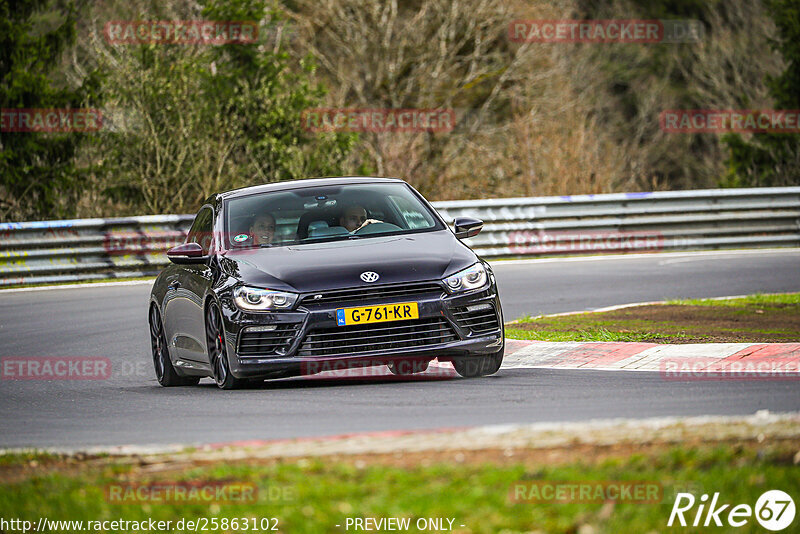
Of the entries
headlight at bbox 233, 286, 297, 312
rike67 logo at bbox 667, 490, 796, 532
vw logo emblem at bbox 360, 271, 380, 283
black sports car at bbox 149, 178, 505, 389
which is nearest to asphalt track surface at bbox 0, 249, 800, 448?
black sports car at bbox 149, 178, 505, 389

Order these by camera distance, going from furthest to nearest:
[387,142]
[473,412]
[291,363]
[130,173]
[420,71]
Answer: [420,71] → [387,142] → [130,173] → [291,363] → [473,412]

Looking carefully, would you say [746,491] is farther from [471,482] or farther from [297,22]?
[297,22]

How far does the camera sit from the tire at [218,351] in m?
9.86

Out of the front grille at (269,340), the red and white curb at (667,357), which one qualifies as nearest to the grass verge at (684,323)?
the red and white curb at (667,357)

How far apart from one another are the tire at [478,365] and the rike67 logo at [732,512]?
16.1 ft

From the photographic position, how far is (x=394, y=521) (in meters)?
5.09

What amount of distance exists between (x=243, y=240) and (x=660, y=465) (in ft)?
18.2

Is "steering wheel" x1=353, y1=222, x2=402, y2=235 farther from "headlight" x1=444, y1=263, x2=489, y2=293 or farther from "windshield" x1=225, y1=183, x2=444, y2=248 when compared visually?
"headlight" x1=444, y1=263, x2=489, y2=293

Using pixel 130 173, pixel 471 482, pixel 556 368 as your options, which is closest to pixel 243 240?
pixel 556 368

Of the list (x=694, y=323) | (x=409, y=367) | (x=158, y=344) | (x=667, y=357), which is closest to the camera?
(x=667, y=357)

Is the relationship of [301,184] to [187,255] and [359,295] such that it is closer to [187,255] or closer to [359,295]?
[187,255]

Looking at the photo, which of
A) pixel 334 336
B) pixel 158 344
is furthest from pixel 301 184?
pixel 334 336

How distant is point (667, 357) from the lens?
35.4 feet

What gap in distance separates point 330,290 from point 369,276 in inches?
11.5
